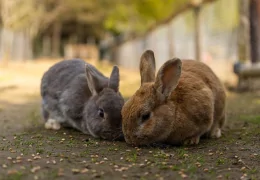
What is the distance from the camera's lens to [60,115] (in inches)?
243

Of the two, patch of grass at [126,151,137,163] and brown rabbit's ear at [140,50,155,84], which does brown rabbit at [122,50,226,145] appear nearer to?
brown rabbit's ear at [140,50,155,84]

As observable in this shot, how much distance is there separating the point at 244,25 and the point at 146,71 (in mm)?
8094

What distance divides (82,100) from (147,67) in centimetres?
114

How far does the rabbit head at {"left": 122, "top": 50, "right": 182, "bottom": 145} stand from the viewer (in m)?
4.54

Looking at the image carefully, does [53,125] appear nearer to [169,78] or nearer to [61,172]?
[169,78]

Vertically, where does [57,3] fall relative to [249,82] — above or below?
above

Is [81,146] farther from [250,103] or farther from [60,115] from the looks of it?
[250,103]

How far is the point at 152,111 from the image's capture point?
4.62 meters

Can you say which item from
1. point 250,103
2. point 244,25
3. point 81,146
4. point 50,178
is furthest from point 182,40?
point 50,178

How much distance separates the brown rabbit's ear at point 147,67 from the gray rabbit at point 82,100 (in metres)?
0.39

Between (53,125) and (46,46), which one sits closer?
(53,125)

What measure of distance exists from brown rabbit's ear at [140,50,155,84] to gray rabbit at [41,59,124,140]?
39cm

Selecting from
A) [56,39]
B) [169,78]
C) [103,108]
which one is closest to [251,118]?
[169,78]

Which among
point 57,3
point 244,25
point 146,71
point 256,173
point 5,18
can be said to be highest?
point 57,3
